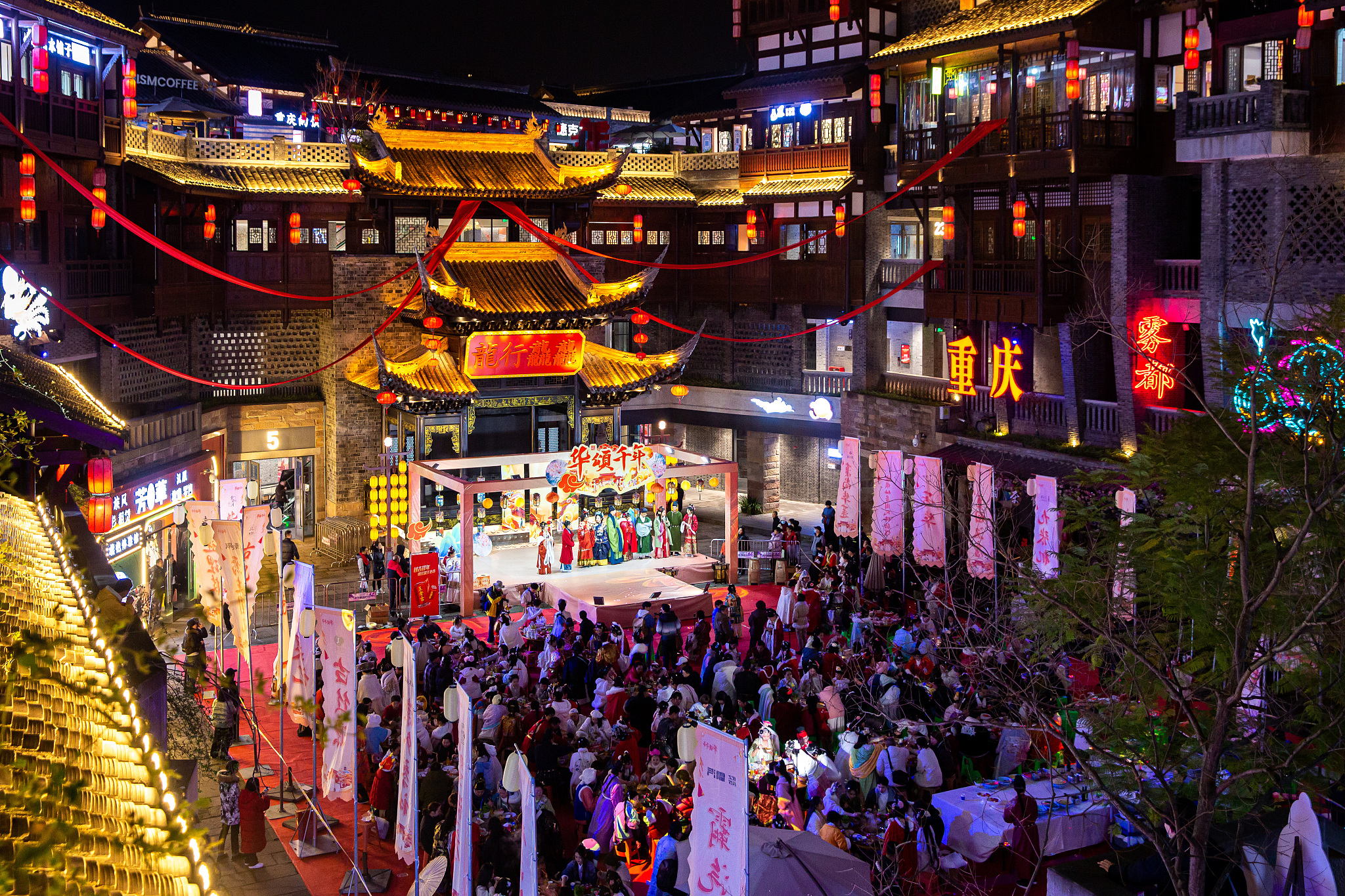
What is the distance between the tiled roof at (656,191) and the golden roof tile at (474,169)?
327cm

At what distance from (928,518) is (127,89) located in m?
17.7

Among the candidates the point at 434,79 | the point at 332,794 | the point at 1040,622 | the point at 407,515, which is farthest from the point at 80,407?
the point at 434,79

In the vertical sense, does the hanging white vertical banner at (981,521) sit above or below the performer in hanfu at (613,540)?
above

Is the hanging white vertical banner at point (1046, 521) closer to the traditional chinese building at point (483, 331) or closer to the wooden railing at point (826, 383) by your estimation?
the traditional chinese building at point (483, 331)

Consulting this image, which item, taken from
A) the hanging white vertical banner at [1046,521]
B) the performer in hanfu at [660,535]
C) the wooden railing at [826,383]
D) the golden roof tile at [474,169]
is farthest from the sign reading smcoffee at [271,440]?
the hanging white vertical banner at [1046,521]

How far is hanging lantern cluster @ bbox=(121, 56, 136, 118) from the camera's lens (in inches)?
972

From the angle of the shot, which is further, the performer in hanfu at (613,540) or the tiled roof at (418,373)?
the performer in hanfu at (613,540)

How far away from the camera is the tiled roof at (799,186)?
31.1 metres

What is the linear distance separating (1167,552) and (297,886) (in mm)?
9729

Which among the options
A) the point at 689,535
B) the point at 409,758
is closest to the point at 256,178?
the point at 689,535

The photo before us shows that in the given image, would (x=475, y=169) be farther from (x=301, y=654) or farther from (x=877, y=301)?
(x=301, y=654)

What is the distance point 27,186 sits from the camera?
20.7m

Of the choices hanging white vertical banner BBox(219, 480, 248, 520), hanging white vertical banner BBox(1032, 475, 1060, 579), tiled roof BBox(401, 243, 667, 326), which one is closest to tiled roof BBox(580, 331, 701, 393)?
tiled roof BBox(401, 243, 667, 326)

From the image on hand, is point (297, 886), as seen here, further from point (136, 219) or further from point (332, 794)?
point (136, 219)
